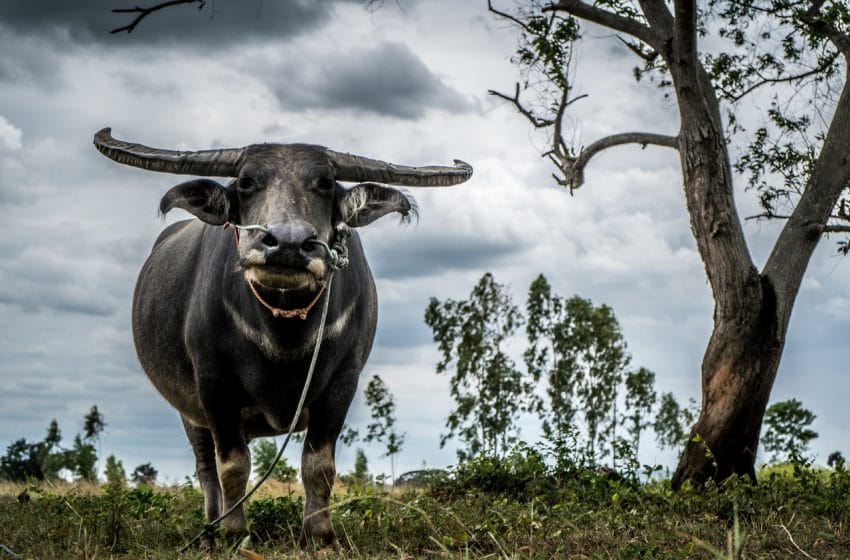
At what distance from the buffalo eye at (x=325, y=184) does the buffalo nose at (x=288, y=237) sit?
2.07ft

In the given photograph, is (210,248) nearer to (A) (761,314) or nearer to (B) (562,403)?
(A) (761,314)

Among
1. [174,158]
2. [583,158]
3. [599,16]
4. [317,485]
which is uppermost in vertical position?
[599,16]

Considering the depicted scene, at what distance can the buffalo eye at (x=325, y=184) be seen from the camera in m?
6.01

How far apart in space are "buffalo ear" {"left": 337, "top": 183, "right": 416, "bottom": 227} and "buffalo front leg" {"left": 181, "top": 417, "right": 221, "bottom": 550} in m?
3.21

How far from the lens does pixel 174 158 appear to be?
6.59m

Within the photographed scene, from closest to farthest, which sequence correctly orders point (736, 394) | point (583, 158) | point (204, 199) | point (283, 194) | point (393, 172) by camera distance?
point (283, 194) → point (204, 199) → point (393, 172) → point (736, 394) → point (583, 158)

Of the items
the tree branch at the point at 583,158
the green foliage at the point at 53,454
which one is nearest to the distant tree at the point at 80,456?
the green foliage at the point at 53,454

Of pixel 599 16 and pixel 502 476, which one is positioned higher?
pixel 599 16

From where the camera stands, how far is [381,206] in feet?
20.9

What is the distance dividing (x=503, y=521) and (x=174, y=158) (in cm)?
341

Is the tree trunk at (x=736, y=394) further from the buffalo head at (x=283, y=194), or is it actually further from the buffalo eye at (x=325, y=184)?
the buffalo eye at (x=325, y=184)

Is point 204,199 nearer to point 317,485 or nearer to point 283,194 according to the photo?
point 283,194

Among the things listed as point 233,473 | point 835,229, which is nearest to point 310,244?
point 233,473

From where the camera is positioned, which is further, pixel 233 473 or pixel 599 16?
pixel 599 16
